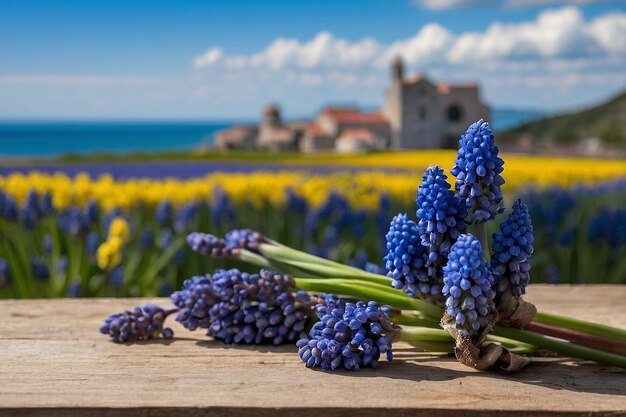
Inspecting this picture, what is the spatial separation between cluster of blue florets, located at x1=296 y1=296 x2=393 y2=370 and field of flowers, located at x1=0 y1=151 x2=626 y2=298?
5.72 ft

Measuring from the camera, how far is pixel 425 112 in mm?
40125

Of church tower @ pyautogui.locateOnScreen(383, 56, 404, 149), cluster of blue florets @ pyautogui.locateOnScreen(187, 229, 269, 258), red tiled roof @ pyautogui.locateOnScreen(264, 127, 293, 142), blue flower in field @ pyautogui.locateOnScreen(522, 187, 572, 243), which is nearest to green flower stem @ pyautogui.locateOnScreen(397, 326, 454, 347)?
cluster of blue florets @ pyautogui.locateOnScreen(187, 229, 269, 258)

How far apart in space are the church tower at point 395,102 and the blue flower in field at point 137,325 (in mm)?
37477

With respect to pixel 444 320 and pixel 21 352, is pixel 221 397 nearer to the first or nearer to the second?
pixel 444 320

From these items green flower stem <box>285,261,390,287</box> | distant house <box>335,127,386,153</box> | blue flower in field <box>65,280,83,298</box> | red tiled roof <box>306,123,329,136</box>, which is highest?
red tiled roof <box>306,123,329,136</box>

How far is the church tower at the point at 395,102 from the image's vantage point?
39656 mm

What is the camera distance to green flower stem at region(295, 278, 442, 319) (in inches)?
60.9

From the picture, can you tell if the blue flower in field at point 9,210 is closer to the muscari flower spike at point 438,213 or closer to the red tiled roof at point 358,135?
the muscari flower spike at point 438,213

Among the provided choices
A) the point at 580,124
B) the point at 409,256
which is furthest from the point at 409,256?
the point at 580,124

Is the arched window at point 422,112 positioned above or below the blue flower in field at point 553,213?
above

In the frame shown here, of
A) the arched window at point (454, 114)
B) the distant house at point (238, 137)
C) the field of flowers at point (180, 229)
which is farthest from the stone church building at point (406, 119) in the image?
the field of flowers at point (180, 229)

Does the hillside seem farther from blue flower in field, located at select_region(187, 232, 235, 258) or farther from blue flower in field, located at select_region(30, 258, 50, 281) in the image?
blue flower in field, located at select_region(187, 232, 235, 258)

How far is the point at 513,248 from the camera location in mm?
1405

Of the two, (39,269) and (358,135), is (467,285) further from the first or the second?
(358,135)
